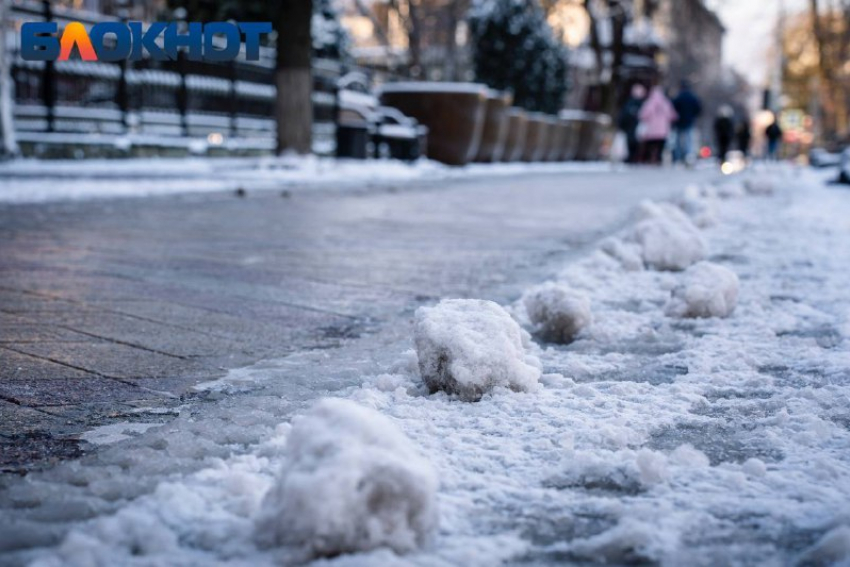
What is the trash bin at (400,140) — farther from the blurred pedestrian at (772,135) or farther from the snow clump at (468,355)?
the blurred pedestrian at (772,135)

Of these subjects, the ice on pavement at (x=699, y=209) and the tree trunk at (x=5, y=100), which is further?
the tree trunk at (x=5, y=100)

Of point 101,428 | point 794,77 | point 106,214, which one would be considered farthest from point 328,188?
point 794,77

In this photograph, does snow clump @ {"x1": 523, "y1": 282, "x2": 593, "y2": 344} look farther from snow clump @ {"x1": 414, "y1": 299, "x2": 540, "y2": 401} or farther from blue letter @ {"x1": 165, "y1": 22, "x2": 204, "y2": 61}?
blue letter @ {"x1": 165, "y1": 22, "x2": 204, "y2": 61}

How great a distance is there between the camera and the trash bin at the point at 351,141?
17094 mm

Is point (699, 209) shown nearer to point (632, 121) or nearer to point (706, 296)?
point (706, 296)

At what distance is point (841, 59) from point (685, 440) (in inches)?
1879

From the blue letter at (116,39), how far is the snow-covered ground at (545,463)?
800cm

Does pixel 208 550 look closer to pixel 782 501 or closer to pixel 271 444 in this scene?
pixel 271 444

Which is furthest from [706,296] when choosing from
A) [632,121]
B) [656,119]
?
[632,121]

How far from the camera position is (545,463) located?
5.95 ft

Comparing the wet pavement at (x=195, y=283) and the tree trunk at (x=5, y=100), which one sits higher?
the tree trunk at (x=5, y=100)

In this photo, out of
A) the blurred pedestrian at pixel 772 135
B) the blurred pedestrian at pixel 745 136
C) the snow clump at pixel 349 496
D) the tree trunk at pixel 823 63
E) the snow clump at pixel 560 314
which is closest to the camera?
the snow clump at pixel 349 496

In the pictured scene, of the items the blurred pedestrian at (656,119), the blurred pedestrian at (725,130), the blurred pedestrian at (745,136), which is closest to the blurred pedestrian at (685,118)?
the blurred pedestrian at (656,119)

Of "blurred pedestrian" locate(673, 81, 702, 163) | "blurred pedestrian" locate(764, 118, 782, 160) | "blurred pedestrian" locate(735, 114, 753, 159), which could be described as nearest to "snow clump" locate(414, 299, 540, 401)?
"blurred pedestrian" locate(673, 81, 702, 163)
